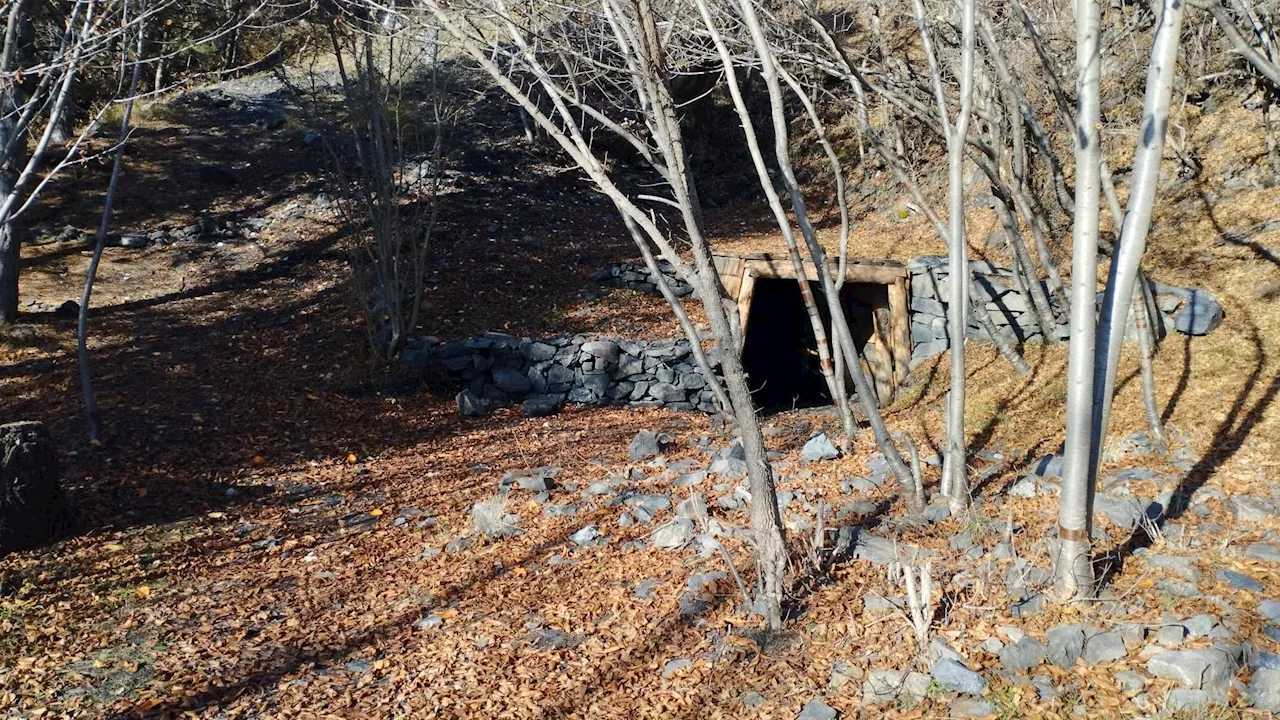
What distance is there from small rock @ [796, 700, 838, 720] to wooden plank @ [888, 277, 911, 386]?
4.91 metres

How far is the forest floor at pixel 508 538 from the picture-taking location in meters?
3.66

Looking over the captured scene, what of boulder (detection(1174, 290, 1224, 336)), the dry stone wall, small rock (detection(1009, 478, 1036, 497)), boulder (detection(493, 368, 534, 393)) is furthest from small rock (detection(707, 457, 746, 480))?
boulder (detection(1174, 290, 1224, 336))

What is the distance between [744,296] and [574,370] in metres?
1.89

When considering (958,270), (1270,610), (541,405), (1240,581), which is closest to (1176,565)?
(1240,581)

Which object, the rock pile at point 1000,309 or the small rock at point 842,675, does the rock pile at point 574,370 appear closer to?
the rock pile at point 1000,309

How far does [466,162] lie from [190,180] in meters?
4.25

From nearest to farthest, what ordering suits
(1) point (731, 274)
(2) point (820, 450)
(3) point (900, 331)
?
(2) point (820, 450) < (3) point (900, 331) < (1) point (731, 274)

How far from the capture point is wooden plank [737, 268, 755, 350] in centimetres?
803

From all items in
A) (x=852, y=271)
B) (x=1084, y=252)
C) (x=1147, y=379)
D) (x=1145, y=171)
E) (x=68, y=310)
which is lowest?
(x=1147, y=379)

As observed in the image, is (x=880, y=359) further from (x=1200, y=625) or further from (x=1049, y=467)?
(x=1200, y=625)

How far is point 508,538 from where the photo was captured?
17.1 feet

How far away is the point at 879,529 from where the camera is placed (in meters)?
4.66

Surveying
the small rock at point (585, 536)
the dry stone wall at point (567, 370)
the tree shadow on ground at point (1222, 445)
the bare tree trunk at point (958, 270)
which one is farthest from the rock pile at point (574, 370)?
the tree shadow on ground at point (1222, 445)

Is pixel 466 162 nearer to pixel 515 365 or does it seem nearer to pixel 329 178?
pixel 329 178
